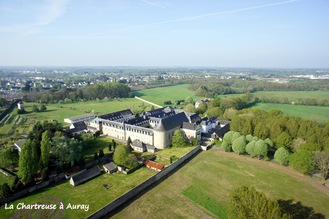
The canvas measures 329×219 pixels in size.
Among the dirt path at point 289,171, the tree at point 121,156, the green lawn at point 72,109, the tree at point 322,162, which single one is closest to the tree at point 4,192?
the tree at point 121,156

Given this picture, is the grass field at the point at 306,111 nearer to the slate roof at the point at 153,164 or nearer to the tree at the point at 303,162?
the tree at the point at 303,162

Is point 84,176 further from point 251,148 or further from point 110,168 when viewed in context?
point 251,148

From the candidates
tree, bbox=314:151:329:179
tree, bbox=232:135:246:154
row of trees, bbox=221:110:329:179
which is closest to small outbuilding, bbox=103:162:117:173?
row of trees, bbox=221:110:329:179

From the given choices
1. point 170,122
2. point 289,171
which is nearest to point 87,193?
point 170,122

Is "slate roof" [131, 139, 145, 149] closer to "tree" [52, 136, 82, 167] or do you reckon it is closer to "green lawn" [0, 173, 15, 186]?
"tree" [52, 136, 82, 167]

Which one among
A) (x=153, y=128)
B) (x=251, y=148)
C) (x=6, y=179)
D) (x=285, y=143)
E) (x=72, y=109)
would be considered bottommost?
(x=72, y=109)

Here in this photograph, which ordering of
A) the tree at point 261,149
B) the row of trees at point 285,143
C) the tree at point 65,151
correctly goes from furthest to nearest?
the tree at point 261,149, the tree at point 65,151, the row of trees at point 285,143
